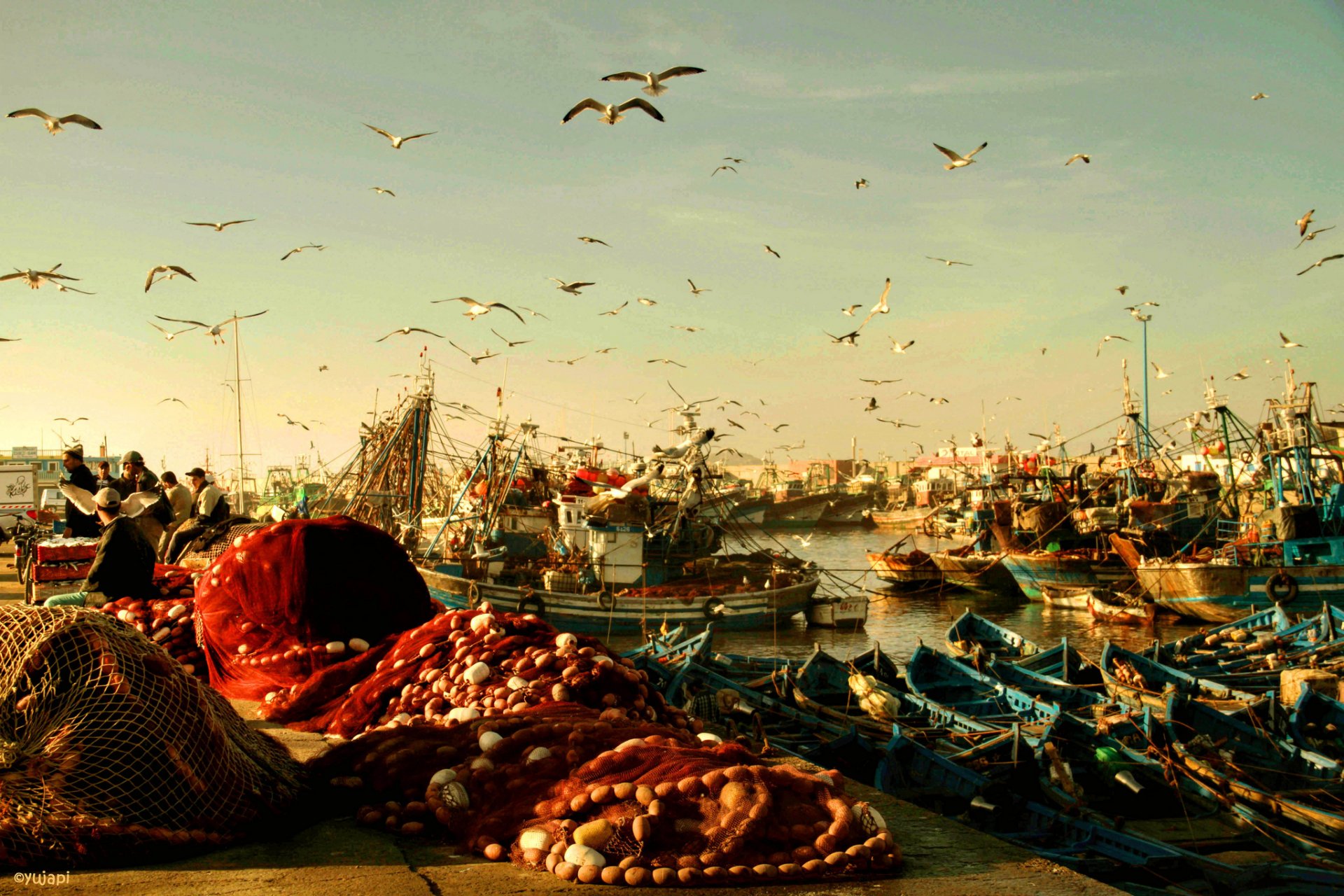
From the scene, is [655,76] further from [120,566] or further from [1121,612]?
[1121,612]

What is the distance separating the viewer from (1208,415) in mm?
33531

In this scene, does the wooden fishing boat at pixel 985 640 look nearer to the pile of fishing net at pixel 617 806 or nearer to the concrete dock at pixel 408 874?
the concrete dock at pixel 408 874

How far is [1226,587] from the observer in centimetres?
2666

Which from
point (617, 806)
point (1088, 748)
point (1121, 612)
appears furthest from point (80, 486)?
point (1121, 612)

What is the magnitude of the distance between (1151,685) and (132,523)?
1275cm

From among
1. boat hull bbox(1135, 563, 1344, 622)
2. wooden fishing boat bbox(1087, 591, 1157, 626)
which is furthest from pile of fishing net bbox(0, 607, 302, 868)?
wooden fishing boat bbox(1087, 591, 1157, 626)

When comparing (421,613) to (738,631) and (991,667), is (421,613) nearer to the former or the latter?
(991,667)

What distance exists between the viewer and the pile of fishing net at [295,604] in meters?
6.86

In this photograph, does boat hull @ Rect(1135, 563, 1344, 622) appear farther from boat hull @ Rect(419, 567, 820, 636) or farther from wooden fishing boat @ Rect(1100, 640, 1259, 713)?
wooden fishing boat @ Rect(1100, 640, 1259, 713)

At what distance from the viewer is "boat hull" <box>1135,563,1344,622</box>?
25.6m

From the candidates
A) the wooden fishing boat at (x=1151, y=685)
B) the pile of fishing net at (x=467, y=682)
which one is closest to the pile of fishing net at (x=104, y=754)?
the pile of fishing net at (x=467, y=682)

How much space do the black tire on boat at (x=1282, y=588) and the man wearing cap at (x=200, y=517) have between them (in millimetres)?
25238

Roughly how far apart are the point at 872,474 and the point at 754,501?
47.2 m

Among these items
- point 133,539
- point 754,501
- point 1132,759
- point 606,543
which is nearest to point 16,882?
point 133,539
